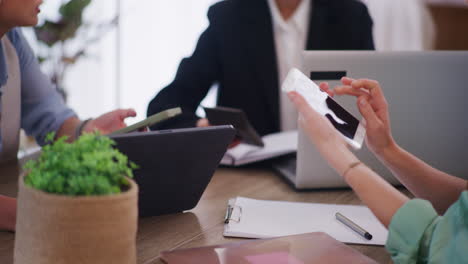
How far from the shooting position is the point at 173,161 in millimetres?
989

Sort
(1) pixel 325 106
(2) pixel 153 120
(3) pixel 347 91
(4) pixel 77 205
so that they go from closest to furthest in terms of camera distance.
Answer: (4) pixel 77 205, (2) pixel 153 120, (1) pixel 325 106, (3) pixel 347 91

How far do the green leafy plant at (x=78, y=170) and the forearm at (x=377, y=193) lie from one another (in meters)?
0.42

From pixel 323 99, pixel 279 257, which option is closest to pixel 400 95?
pixel 323 99

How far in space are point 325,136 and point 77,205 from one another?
486 millimetres

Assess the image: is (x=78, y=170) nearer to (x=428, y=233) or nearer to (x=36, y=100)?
(x=428, y=233)

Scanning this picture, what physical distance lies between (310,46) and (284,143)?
0.68 meters

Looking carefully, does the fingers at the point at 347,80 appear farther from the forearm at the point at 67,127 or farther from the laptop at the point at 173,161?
the forearm at the point at 67,127

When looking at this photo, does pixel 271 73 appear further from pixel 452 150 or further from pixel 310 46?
pixel 452 150

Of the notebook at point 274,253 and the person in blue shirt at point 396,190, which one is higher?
the person in blue shirt at point 396,190

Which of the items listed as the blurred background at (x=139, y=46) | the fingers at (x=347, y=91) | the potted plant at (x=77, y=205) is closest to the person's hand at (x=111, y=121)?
the fingers at (x=347, y=91)

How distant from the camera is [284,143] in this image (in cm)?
167

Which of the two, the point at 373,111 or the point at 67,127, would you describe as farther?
the point at 67,127

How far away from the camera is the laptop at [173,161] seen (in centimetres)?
91

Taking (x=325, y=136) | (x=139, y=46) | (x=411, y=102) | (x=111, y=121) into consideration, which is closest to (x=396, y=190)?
(x=325, y=136)
